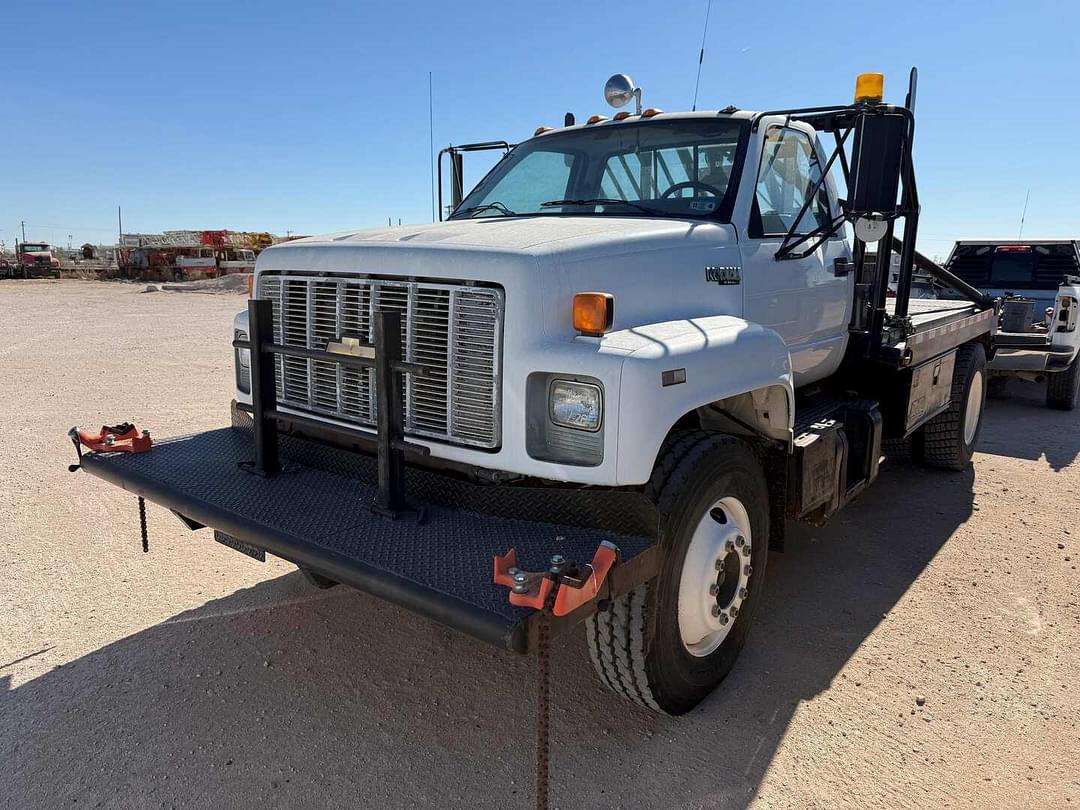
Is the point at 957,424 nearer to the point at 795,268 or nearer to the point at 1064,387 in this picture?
the point at 795,268

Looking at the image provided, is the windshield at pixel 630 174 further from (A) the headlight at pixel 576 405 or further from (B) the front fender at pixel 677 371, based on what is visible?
(A) the headlight at pixel 576 405

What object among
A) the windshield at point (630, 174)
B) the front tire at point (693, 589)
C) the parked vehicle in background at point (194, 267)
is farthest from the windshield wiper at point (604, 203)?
the parked vehicle in background at point (194, 267)

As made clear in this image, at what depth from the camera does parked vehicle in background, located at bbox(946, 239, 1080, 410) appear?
348 inches

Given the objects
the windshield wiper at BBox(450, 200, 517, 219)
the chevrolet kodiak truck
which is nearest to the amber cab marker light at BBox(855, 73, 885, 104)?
the chevrolet kodiak truck

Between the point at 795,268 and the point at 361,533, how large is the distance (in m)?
2.61

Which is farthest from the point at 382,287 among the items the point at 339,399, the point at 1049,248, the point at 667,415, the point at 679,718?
the point at 1049,248

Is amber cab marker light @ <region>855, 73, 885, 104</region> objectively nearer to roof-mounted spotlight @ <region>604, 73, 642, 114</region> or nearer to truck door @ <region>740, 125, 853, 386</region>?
truck door @ <region>740, 125, 853, 386</region>

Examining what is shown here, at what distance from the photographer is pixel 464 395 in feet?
9.60

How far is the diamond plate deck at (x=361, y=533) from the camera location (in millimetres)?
2395

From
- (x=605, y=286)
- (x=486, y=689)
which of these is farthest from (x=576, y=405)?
(x=486, y=689)

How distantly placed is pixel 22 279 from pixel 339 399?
4702 centimetres

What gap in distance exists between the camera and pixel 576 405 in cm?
273

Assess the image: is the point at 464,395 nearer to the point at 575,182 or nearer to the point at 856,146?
the point at 575,182

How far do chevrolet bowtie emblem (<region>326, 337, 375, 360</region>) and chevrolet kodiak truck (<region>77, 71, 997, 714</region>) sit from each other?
21mm
